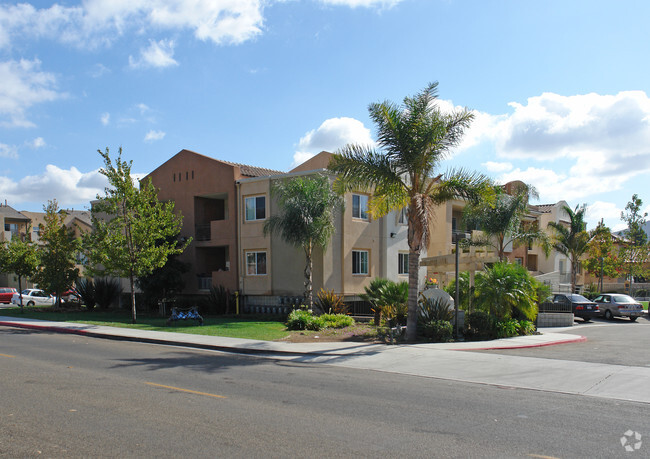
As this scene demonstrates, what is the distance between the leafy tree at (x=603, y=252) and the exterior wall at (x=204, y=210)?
27180 mm


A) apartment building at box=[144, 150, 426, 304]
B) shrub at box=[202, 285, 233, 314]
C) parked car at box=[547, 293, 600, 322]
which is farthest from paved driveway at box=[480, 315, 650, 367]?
shrub at box=[202, 285, 233, 314]

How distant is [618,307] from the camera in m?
30.2

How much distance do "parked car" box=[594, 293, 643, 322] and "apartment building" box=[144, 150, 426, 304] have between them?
38.8ft

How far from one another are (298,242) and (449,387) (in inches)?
554

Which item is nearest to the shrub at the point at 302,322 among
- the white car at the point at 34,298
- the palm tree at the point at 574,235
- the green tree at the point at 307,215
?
the green tree at the point at 307,215

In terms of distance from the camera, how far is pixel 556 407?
28.2ft

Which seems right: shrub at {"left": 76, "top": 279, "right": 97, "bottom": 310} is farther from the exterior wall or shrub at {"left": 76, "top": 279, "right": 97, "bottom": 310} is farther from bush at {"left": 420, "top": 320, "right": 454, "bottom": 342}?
bush at {"left": 420, "top": 320, "right": 454, "bottom": 342}

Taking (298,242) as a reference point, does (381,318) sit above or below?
below

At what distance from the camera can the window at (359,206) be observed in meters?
28.0

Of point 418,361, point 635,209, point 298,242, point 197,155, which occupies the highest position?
point 197,155

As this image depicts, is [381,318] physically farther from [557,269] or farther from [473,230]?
[557,269]

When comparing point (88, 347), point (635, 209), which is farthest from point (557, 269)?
point (88, 347)

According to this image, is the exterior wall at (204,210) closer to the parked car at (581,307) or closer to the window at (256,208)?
the window at (256,208)

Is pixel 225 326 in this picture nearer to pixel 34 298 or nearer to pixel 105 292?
pixel 105 292
